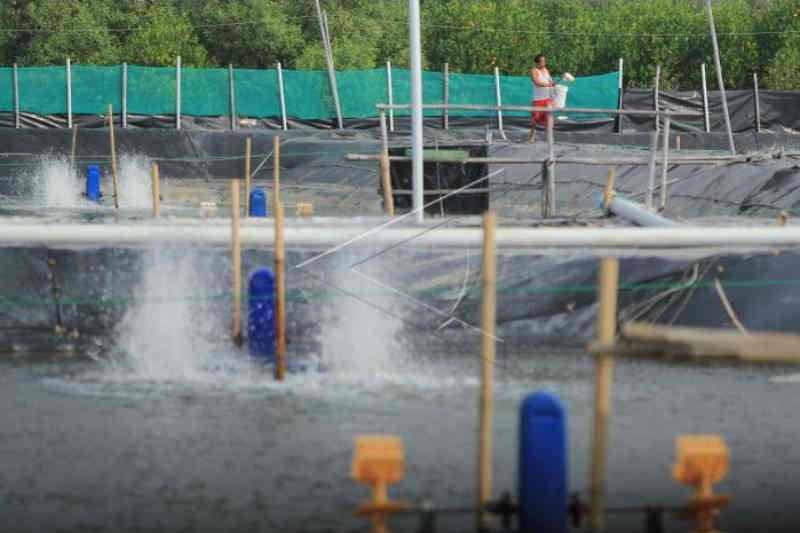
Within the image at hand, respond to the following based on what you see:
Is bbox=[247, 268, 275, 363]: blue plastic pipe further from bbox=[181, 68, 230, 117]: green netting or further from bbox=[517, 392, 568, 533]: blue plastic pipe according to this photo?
bbox=[181, 68, 230, 117]: green netting

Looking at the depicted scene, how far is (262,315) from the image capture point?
13.1 meters

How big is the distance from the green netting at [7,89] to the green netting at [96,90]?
144 cm

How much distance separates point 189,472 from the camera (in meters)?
9.91

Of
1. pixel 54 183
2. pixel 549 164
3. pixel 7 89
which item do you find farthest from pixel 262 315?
pixel 7 89

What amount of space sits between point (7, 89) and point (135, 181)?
267 inches

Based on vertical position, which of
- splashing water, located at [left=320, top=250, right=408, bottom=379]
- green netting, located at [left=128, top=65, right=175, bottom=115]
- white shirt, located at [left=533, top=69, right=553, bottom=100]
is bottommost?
splashing water, located at [left=320, top=250, right=408, bottom=379]

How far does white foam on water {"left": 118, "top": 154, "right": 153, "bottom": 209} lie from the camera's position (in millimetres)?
27453

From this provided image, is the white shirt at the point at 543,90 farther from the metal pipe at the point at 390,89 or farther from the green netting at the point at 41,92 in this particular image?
the green netting at the point at 41,92

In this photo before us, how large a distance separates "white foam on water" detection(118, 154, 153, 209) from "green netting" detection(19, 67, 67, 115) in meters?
3.50

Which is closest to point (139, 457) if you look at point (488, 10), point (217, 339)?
point (217, 339)

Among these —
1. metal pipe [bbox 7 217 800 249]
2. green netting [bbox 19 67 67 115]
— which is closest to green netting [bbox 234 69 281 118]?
green netting [bbox 19 67 67 115]

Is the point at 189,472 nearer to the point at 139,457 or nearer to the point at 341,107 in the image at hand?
the point at 139,457

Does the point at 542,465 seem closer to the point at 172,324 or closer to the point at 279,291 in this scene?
the point at 279,291

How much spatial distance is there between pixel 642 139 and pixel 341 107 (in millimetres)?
7777
